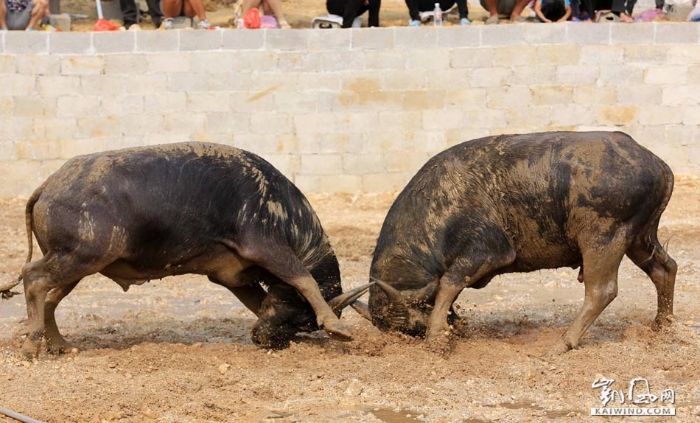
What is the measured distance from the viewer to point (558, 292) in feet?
34.7

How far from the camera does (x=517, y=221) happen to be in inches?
324

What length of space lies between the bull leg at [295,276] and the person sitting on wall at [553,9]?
30.3 feet

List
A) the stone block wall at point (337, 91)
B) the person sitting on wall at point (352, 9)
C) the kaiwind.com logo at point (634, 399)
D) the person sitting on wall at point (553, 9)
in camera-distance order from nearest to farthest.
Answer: the kaiwind.com logo at point (634, 399), the stone block wall at point (337, 91), the person sitting on wall at point (352, 9), the person sitting on wall at point (553, 9)

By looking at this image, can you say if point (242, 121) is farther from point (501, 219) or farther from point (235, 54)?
point (501, 219)

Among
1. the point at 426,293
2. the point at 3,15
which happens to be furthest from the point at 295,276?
the point at 3,15

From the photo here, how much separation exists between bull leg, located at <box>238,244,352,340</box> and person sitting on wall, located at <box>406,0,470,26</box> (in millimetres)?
8460

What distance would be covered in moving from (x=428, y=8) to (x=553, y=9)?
1880 mm

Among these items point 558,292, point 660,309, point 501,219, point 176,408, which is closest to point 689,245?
point 558,292

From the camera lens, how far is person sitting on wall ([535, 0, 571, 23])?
1622 centimetres

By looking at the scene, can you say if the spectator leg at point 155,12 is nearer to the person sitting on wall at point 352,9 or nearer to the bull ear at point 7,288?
the person sitting on wall at point 352,9

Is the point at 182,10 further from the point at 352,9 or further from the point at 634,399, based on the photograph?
the point at 634,399

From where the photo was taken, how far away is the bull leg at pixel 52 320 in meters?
8.13

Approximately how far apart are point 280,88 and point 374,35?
150 centimetres

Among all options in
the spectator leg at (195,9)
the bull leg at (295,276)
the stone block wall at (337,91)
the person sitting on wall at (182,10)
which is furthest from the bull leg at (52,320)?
the spectator leg at (195,9)
